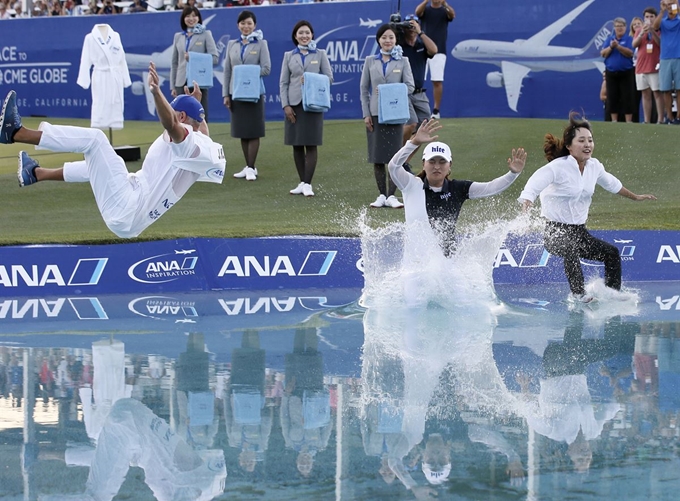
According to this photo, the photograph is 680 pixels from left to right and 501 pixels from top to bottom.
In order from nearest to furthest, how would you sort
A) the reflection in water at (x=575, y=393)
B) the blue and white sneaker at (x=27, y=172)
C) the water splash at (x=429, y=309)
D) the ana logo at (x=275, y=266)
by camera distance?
the reflection in water at (x=575, y=393)
the water splash at (x=429, y=309)
the blue and white sneaker at (x=27, y=172)
the ana logo at (x=275, y=266)

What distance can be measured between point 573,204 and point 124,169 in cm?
413

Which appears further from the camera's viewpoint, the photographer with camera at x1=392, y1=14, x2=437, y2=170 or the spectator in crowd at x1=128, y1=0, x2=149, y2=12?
the spectator in crowd at x1=128, y1=0, x2=149, y2=12

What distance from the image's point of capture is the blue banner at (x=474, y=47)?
20.1 m

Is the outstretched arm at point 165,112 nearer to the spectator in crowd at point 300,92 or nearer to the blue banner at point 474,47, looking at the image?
the spectator in crowd at point 300,92

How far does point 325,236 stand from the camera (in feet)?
36.1

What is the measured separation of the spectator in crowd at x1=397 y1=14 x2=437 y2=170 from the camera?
1441cm

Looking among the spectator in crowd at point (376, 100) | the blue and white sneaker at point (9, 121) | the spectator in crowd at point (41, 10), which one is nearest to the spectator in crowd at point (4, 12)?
the spectator in crowd at point (41, 10)

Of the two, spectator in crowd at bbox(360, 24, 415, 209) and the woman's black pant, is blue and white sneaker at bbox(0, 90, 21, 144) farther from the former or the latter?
spectator in crowd at bbox(360, 24, 415, 209)

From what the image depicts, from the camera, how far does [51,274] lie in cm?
1023

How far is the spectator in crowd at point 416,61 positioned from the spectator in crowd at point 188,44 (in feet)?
10.2

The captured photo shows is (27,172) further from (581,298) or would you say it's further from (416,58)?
(416,58)

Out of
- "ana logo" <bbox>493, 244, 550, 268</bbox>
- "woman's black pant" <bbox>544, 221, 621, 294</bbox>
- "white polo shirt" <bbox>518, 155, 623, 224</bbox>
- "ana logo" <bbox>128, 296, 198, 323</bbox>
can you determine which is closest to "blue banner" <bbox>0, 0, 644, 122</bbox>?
"ana logo" <bbox>493, 244, 550, 268</bbox>

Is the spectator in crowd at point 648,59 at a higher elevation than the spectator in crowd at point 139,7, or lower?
lower

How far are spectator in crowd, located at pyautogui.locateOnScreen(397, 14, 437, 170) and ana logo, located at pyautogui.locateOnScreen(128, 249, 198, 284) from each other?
4.79m
